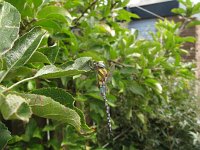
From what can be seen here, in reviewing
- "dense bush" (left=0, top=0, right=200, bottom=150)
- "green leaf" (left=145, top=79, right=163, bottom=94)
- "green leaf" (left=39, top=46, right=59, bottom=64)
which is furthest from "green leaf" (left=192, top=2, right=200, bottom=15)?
"green leaf" (left=39, top=46, right=59, bottom=64)

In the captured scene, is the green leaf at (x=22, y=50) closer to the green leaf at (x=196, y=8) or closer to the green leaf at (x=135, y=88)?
the green leaf at (x=135, y=88)

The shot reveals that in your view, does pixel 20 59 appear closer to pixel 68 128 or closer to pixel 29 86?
pixel 29 86

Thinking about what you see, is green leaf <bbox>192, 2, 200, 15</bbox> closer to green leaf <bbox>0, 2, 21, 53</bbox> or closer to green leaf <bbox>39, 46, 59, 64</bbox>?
green leaf <bbox>39, 46, 59, 64</bbox>

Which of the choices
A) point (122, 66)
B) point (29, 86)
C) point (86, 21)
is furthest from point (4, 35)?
point (122, 66)

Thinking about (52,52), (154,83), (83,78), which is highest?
(52,52)

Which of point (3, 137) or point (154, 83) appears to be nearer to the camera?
point (3, 137)

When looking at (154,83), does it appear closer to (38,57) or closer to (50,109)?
(38,57)

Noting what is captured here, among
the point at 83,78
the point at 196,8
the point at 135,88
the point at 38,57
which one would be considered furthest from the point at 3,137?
the point at 196,8
